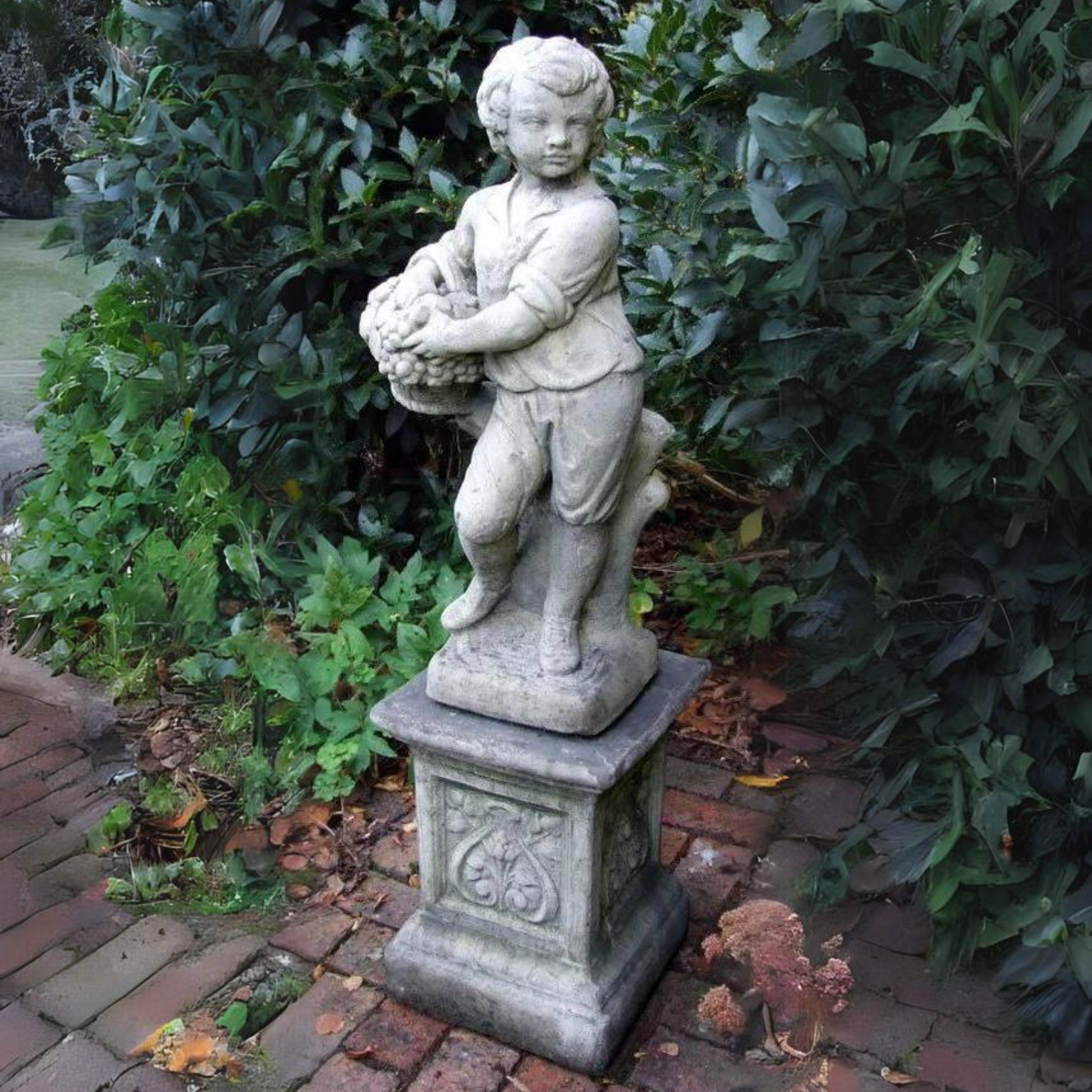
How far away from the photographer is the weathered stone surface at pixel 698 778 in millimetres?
3527

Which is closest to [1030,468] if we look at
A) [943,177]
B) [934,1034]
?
[943,177]

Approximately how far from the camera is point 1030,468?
2244 mm

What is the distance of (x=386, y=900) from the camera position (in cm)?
309

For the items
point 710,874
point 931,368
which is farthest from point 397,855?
point 931,368

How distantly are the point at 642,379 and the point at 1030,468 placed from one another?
764mm

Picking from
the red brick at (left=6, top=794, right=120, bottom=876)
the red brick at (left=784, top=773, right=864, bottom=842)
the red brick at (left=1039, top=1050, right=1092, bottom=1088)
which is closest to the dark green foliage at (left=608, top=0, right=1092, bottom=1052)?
the red brick at (left=1039, top=1050, right=1092, bottom=1088)

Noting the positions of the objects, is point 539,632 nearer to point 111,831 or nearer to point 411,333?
point 411,333

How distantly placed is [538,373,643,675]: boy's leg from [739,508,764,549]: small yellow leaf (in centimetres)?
185

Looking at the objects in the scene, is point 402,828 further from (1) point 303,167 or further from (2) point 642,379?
(1) point 303,167

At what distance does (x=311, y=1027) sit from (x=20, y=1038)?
2.14 ft

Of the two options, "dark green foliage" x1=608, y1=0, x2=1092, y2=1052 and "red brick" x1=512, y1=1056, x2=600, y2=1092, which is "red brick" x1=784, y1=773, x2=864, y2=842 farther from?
"red brick" x1=512, y1=1056, x2=600, y2=1092

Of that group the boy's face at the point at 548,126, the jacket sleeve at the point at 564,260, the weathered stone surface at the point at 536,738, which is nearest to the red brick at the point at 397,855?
the weathered stone surface at the point at 536,738

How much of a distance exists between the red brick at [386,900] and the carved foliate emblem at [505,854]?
1.30 ft

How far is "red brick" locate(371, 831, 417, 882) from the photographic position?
3.20 metres
